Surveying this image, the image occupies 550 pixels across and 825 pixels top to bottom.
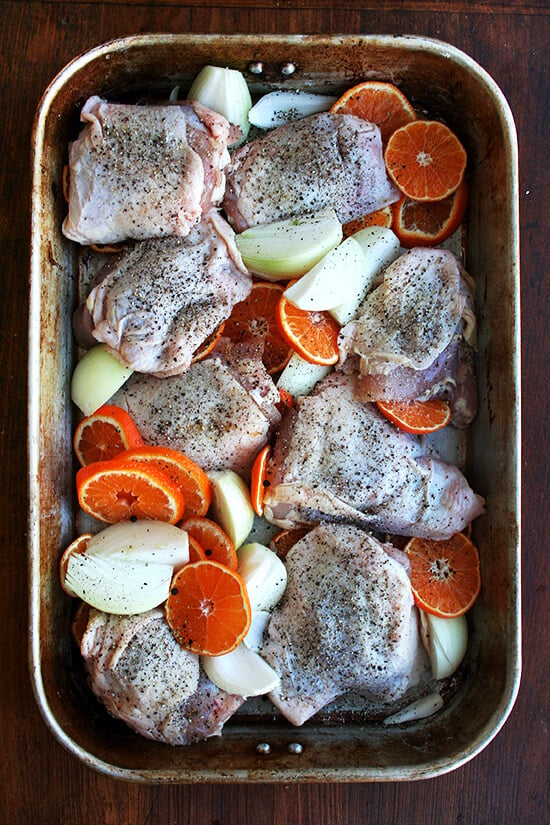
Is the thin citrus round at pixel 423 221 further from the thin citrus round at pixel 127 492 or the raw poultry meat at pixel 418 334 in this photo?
the thin citrus round at pixel 127 492

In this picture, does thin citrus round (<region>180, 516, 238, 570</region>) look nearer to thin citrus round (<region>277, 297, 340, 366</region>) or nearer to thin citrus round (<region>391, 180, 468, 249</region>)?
thin citrus round (<region>277, 297, 340, 366</region>)

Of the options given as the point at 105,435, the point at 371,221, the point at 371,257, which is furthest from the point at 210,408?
the point at 371,221

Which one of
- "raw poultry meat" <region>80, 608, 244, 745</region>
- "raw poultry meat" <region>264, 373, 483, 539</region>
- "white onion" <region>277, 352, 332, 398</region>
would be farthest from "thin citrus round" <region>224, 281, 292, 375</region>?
"raw poultry meat" <region>80, 608, 244, 745</region>

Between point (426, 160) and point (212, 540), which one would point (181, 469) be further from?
point (426, 160)

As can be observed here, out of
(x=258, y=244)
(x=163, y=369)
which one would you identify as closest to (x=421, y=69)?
(x=258, y=244)

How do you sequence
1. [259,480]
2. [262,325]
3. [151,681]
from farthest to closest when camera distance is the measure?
1. [262,325]
2. [259,480]
3. [151,681]
